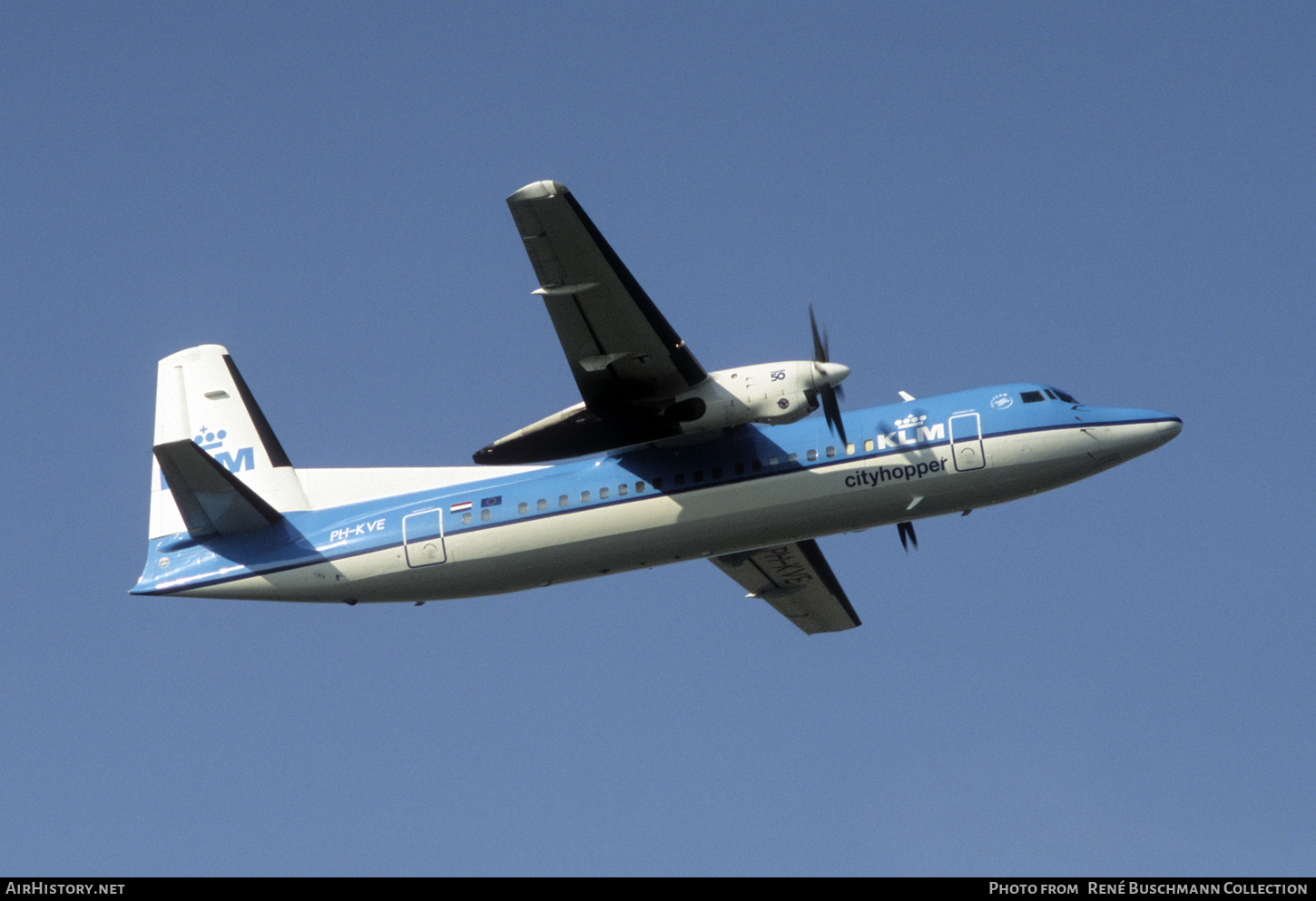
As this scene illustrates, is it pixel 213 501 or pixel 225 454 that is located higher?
pixel 225 454

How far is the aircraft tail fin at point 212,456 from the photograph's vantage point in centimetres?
2480

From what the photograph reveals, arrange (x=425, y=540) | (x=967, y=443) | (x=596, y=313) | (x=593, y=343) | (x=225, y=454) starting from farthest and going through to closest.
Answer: (x=225, y=454), (x=425, y=540), (x=967, y=443), (x=593, y=343), (x=596, y=313)

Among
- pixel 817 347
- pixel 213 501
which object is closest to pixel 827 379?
pixel 817 347

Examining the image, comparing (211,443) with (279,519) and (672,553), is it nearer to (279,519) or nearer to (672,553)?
(279,519)

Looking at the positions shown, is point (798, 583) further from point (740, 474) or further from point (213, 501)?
point (213, 501)

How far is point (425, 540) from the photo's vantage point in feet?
79.6

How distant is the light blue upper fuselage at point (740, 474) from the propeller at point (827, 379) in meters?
0.49

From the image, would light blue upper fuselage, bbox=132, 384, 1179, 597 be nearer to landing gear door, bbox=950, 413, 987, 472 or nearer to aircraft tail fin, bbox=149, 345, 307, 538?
landing gear door, bbox=950, 413, 987, 472

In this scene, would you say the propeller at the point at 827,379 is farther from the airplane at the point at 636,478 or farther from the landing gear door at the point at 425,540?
the landing gear door at the point at 425,540

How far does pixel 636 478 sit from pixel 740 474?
1.79 metres

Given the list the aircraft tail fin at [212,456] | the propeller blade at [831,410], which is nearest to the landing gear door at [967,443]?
the propeller blade at [831,410]

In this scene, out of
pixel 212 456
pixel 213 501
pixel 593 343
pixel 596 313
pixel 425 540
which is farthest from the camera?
pixel 212 456

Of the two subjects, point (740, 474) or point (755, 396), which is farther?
point (740, 474)
